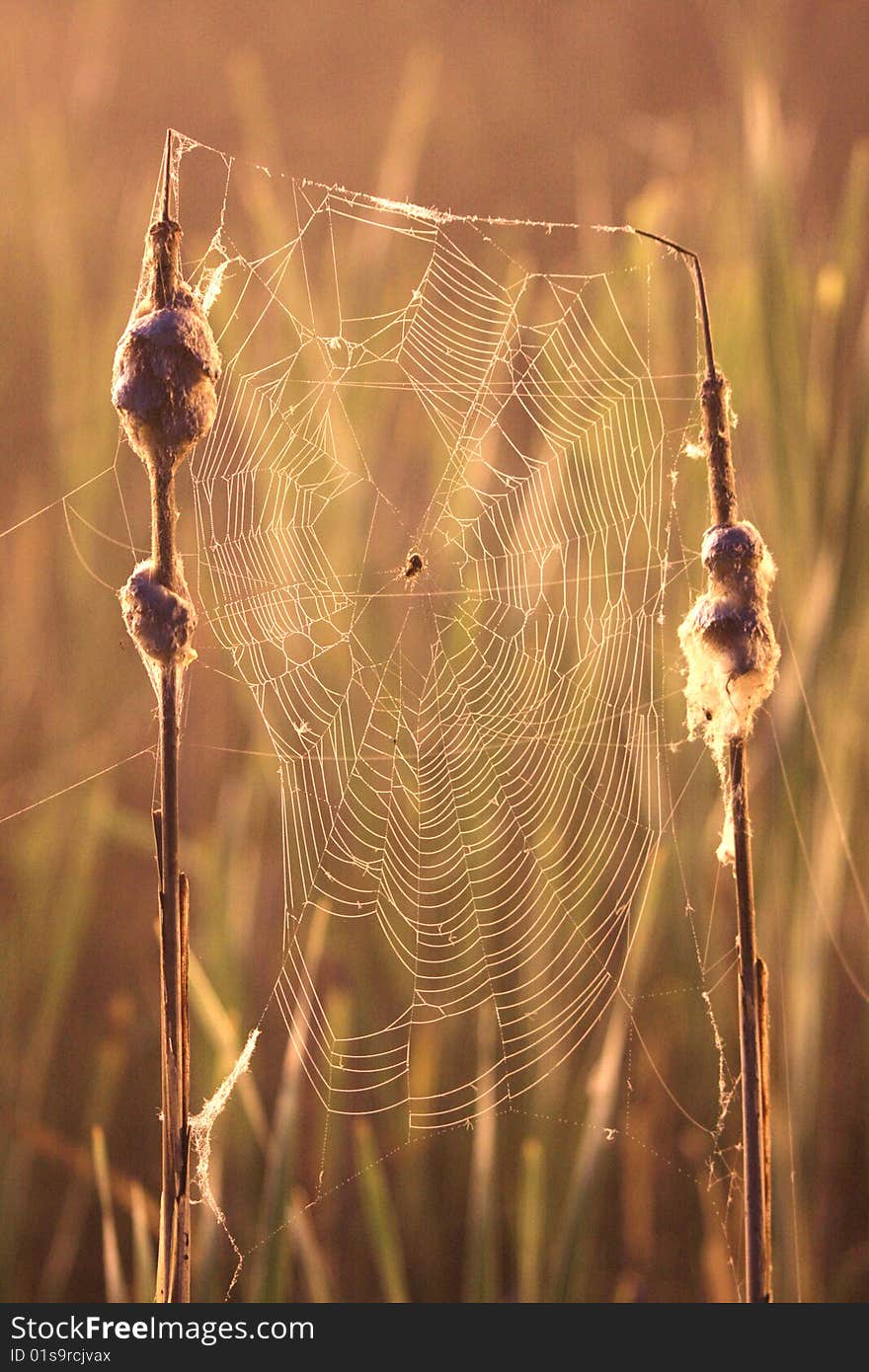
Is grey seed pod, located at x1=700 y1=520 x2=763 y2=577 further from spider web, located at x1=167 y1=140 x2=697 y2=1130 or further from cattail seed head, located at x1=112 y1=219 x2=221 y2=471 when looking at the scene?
spider web, located at x1=167 y1=140 x2=697 y2=1130

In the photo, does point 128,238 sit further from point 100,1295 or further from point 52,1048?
point 100,1295

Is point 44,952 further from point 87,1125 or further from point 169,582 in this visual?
point 169,582

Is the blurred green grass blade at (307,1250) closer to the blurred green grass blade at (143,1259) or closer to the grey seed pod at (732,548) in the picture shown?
the blurred green grass blade at (143,1259)

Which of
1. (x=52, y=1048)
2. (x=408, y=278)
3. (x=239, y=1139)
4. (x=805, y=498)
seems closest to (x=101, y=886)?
(x=52, y=1048)

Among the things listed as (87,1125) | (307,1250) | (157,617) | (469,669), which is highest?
(469,669)

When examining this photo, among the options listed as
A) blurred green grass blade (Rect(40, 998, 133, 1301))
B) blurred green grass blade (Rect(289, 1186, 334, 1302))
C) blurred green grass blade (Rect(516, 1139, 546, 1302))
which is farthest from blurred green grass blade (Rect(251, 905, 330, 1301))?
blurred green grass blade (Rect(40, 998, 133, 1301))

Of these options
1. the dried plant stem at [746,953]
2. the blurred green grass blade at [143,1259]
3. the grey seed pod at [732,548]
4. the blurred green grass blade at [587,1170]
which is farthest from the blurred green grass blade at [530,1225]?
the grey seed pod at [732,548]

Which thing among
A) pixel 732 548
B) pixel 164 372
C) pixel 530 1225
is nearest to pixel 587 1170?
pixel 530 1225
